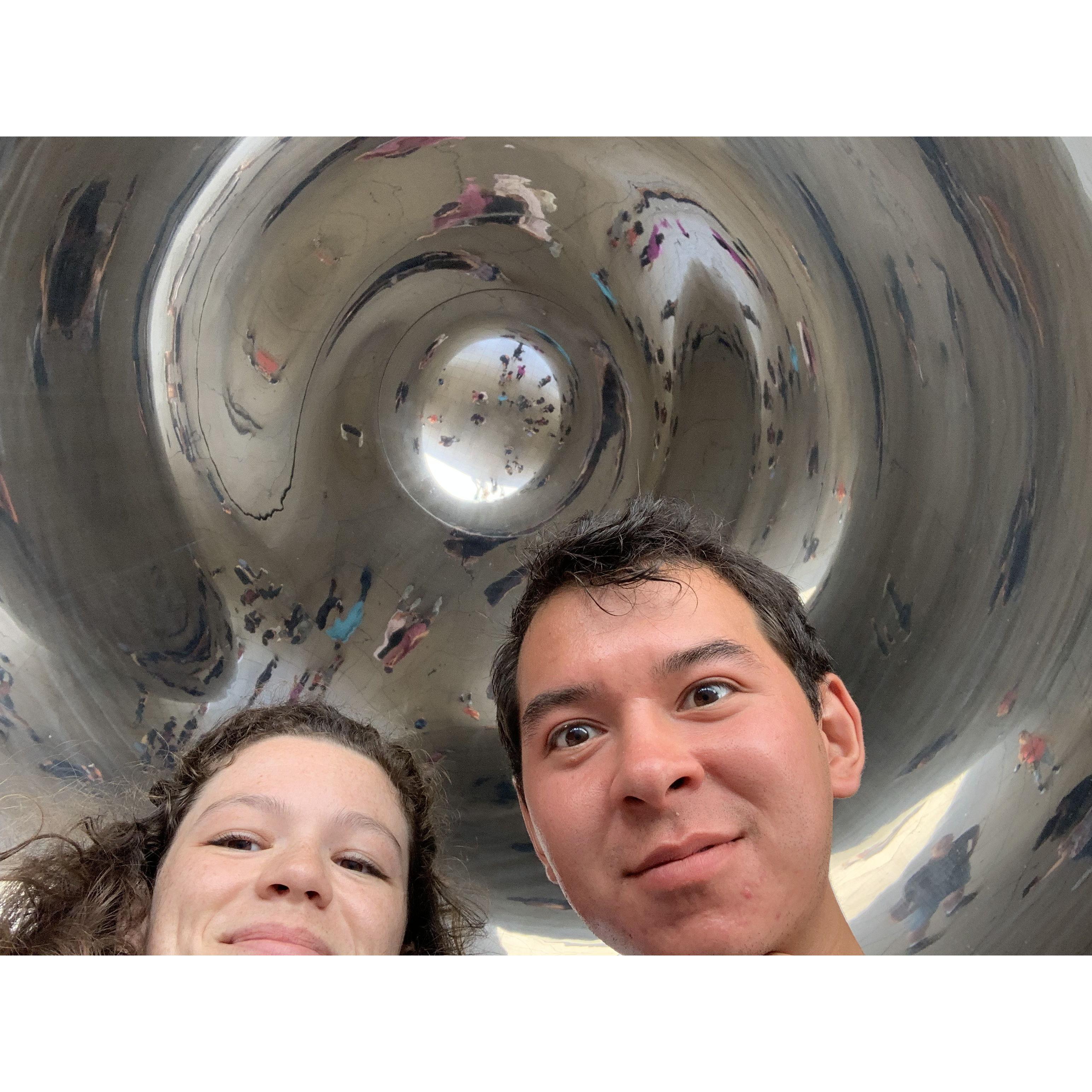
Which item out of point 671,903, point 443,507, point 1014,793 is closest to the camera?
point 671,903

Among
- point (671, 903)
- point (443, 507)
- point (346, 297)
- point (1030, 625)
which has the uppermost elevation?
point (346, 297)

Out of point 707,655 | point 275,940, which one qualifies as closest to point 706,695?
point 707,655

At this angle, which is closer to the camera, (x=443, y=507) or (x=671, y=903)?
(x=671, y=903)

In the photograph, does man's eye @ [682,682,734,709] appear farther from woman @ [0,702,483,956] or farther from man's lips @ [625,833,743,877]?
woman @ [0,702,483,956]

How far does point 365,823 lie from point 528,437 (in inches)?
11.5

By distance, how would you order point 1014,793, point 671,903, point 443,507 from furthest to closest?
1. point 443,507
2. point 1014,793
3. point 671,903

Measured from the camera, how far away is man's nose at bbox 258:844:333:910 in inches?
17.5

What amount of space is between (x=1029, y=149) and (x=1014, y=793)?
369 mm

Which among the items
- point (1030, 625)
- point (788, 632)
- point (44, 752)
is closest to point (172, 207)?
point (44, 752)

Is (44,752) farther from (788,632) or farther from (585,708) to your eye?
(788,632)

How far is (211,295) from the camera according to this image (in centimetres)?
63

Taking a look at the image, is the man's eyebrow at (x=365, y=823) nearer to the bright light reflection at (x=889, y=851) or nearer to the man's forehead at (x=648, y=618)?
the man's forehead at (x=648, y=618)

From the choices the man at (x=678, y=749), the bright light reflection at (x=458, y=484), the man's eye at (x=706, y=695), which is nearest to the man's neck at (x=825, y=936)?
the man at (x=678, y=749)

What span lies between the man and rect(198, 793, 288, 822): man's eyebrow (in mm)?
127
